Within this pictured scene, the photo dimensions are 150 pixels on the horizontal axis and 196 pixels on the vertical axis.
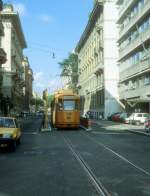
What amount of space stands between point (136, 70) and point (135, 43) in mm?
3556

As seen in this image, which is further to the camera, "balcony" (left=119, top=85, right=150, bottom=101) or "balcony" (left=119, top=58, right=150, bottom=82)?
"balcony" (left=119, top=85, right=150, bottom=101)

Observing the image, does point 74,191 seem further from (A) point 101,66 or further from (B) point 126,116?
(A) point 101,66

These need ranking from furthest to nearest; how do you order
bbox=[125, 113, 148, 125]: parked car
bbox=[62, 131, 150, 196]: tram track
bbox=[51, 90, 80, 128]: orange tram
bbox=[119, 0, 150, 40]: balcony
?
bbox=[119, 0, 150, 40]: balcony, bbox=[125, 113, 148, 125]: parked car, bbox=[51, 90, 80, 128]: orange tram, bbox=[62, 131, 150, 196]: tram track

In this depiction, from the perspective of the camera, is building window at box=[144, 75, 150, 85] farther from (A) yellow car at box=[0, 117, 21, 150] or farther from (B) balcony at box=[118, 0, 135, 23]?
(A) yellow car at box=[0, 117, 21, 150]

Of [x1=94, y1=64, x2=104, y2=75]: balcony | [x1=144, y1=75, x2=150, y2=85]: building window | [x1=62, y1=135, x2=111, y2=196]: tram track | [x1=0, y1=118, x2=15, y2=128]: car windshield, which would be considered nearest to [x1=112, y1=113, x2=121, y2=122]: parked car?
[x1=144, y1=75, x2=150, y2=85]: building window

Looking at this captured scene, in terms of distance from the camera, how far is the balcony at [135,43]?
59031mm

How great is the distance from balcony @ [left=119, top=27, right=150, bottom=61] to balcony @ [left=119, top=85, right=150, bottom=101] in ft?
17.4

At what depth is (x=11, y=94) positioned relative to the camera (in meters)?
80.4

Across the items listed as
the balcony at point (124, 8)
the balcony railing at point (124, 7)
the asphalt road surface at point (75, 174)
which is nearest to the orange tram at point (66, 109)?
the asphalt road surface at point (75, 174)

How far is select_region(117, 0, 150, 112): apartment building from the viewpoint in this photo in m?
60.2

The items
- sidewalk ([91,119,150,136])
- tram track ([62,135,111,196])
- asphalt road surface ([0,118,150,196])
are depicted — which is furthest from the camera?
sidewalk ([91,119,150,136])

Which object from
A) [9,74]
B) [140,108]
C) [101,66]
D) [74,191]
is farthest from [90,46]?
[74,191]

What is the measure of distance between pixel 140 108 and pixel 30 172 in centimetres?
5605

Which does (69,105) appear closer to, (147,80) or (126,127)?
(126,127)
